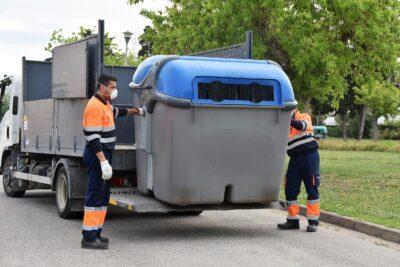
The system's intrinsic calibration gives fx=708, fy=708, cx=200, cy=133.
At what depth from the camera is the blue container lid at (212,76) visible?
8.28m

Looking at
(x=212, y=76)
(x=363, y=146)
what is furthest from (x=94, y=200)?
(x=363, y=146)

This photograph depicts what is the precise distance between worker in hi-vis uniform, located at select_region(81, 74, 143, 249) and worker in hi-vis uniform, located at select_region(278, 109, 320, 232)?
2639 millimetres

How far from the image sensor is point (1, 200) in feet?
43.2

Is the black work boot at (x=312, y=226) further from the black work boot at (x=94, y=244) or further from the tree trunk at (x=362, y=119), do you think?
the tree trunk at (x=362, y=119)

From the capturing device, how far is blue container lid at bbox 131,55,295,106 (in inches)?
326

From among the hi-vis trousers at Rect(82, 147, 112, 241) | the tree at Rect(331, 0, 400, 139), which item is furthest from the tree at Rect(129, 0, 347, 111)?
the hi-vis trousers at Rect(82, 147, 112, 241)

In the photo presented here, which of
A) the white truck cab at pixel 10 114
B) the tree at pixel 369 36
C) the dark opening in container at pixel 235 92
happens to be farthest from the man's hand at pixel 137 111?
the tree at pixel 369 36

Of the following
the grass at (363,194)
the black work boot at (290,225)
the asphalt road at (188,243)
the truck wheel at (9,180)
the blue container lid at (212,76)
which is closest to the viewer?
the asphalt road at (188,243)

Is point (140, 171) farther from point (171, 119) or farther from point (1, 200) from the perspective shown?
point (1, 200)

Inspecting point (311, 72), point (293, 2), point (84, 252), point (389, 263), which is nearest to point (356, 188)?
point (311, 72)

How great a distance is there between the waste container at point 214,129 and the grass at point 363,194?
214 cm

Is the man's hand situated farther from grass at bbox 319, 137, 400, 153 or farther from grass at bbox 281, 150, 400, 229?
grass at bbox 319, 137, 400, 153

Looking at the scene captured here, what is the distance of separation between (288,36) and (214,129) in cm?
851

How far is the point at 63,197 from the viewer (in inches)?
416
